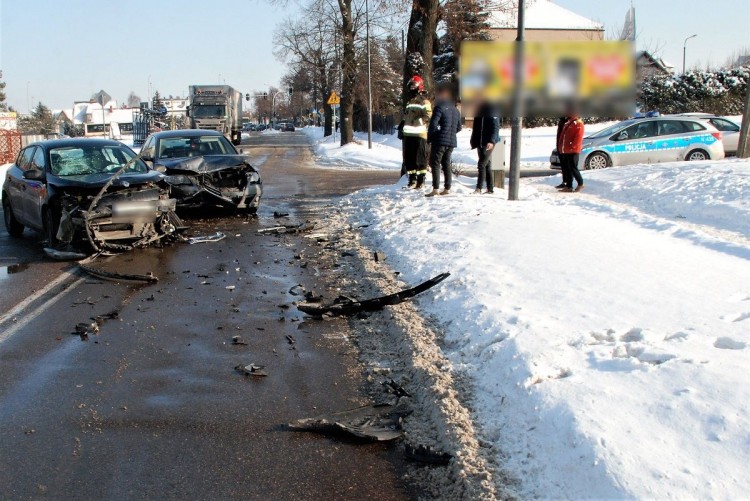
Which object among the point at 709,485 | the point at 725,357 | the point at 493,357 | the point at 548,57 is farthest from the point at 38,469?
the point at 548,57

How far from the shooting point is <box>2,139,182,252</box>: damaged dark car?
923cm

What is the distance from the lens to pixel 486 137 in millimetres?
12375

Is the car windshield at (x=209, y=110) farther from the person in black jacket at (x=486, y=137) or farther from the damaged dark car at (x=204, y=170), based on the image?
the person in black jacket at (x=486, y=137)

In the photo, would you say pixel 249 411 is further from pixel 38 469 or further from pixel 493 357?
pixel 493 357

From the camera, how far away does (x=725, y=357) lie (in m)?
4.07

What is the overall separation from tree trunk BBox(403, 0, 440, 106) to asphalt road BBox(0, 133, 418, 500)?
10330 mm

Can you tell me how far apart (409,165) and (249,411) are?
10561 millimetres

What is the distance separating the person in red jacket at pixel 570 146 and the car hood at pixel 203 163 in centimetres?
619

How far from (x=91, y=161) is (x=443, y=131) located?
6.08 metres

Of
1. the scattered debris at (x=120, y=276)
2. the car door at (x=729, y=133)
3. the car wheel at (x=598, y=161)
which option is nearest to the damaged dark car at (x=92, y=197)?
the scattered debris at (x=120, y=276)

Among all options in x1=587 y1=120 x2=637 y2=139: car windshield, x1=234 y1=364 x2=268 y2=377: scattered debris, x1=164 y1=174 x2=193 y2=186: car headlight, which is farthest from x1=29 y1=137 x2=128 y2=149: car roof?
x1=587 y1=120 x2=637 y2=139: car windshield

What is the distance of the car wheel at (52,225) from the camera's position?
379 inches

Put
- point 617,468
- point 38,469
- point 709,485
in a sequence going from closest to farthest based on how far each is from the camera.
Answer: point 709,485 < point 617,468 < point 38,469

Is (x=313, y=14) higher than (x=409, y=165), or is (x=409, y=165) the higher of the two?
(x=313, y=14)
